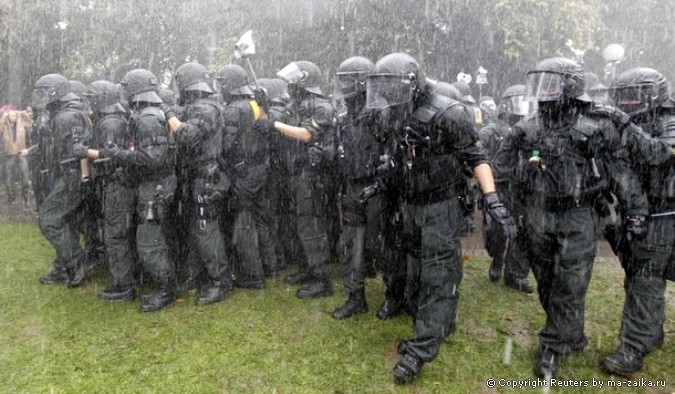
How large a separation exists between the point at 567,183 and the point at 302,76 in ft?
9.34

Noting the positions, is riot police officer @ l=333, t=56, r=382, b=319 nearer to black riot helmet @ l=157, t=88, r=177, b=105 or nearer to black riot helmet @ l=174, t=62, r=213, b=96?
black riot helmet @ l=174, t=62, r=213, b=96

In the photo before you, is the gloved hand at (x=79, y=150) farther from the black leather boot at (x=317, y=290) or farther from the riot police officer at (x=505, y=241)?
the riot police officer at (x=505, y=241)

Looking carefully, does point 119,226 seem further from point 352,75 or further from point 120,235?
point 352,75

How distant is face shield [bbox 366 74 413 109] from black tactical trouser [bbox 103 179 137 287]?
8.86 ft

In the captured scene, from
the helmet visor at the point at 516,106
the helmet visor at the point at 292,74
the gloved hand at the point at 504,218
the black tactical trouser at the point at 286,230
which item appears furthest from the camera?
the helmet visor at the point at 516,106

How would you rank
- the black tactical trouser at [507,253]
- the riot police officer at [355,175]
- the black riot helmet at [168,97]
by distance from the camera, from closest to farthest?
the riot police officer at [355,175]
the black tactical trouser at [507,253]
the black riot helmet at [168,97]

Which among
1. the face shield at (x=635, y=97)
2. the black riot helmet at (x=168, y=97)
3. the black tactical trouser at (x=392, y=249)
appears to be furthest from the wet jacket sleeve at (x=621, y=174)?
the black riot helmet at (x=168, y=97)

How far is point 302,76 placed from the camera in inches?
217

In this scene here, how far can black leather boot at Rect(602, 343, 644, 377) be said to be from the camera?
12.8 ft

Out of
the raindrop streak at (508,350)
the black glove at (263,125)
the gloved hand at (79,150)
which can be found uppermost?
the black glove at (263,125)

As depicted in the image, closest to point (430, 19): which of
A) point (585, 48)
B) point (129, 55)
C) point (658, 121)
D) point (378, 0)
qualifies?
point (378, 0)

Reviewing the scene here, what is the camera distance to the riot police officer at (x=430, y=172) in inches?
147

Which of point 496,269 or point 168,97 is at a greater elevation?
point 168,97

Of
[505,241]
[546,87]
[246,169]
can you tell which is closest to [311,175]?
[246,169]
